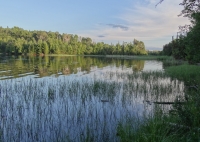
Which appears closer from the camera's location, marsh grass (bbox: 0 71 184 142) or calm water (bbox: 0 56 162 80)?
marsh grass (bbox: 0 71 184 142)

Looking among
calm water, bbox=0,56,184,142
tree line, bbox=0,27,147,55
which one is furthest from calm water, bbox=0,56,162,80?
tree line, bbox=0,27,147,55

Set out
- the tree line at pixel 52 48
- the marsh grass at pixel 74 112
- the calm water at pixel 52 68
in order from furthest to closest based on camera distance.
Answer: the tree line at pixel 52 48
the calm water at pixel 52 68
the marsh grass at pixel 74 112

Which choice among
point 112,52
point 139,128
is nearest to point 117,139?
point 139,128

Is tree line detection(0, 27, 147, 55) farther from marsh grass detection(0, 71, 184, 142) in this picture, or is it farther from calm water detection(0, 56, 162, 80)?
marsh grass detection(0, 71, 184, 142)

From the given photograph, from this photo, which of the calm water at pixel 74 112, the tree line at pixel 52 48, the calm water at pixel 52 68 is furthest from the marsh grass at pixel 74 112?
the tree line at pixel 52 48

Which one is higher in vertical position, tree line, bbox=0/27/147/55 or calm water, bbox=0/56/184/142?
tree line, bbox=0/27/147/55

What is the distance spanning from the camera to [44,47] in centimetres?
11688

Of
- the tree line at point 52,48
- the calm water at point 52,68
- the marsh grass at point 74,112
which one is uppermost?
the tree line at point 52,48

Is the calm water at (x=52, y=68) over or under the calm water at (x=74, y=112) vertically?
over

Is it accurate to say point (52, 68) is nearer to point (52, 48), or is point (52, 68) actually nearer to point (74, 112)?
point (74, 112)

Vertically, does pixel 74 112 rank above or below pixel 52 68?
below

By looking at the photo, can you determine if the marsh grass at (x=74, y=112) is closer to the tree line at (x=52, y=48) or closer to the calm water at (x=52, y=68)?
the calm water at (x=52, y=68)

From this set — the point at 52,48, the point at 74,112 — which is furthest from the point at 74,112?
the point at 52,48

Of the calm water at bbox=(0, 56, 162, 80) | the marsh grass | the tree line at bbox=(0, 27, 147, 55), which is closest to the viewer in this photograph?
the marsh grass
